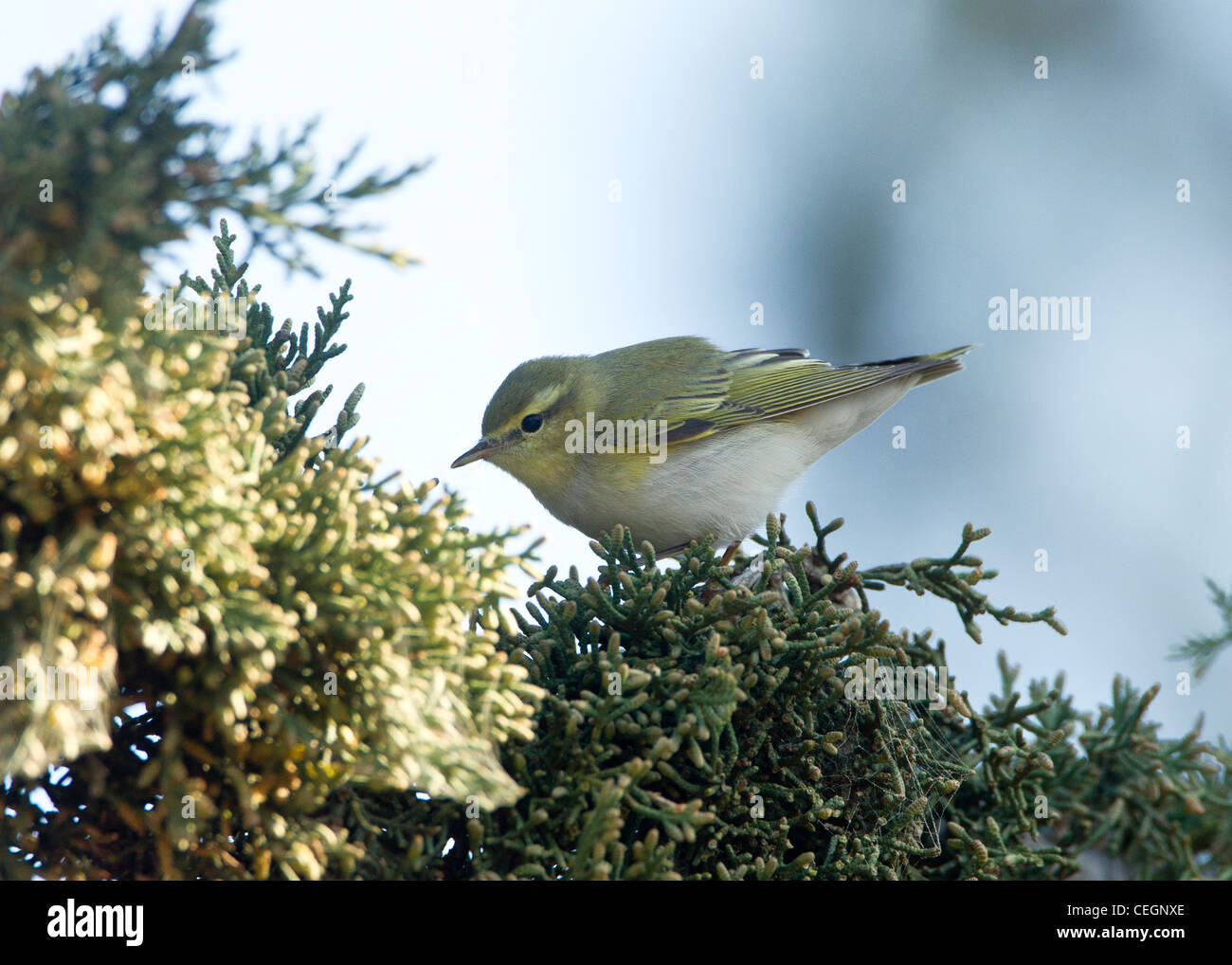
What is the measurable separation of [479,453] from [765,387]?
130 cm

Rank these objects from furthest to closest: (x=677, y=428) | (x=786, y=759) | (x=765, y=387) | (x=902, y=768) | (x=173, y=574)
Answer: (x=765, y=387) → (x=677, y=428) → (x=902, y=768) → (x=786, y=759) → (x=173, y=574)

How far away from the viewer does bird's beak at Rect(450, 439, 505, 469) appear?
4.38 meters

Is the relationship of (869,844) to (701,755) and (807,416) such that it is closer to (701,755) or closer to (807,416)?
(701,755)

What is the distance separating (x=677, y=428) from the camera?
14.1 ft

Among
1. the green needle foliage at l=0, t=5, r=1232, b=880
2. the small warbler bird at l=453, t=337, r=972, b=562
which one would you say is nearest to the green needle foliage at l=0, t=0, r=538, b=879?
the green needle foliage at l=0, t=5, r=1232, b=880

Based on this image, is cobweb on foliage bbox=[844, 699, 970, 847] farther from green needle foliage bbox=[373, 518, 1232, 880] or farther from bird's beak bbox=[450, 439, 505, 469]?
bird's beak bbox=[450, 439, 505, 469]

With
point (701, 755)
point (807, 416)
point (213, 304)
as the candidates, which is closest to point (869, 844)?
point (701, 755)

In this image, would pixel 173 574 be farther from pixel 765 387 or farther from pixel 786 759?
pixel 765 387

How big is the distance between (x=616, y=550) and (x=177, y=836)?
1354 mm

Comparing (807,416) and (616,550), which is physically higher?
(807,416)

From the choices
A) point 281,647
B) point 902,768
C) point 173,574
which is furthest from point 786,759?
point 173,574

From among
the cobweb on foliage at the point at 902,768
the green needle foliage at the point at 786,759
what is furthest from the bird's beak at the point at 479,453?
the cobweb on foliage at the point at 902,768
